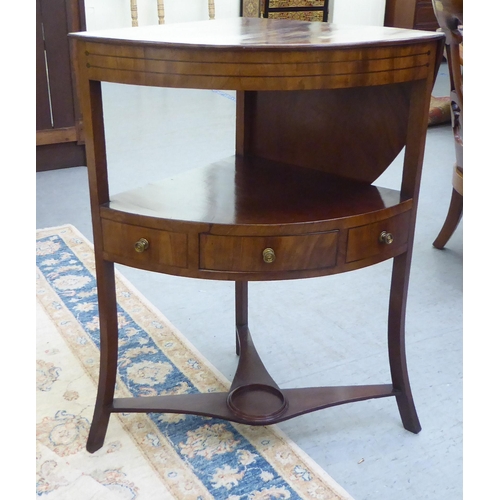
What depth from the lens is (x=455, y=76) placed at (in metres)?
2.12

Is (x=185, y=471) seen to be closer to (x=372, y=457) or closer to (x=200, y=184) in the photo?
(x=372, y=457)

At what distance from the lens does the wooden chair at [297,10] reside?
22.5 feet

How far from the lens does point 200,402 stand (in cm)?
146

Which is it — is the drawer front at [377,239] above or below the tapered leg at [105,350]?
above

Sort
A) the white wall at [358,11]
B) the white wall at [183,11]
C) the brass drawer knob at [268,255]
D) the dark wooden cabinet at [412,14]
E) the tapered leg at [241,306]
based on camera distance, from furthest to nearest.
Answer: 1. the white wall at [358,11]
2. the dark wooden cabinet at [412,14]
3. the white wall at [183,11]
4. the tapered leg at [241,306]
5. the brass drawer knob at [268,255]

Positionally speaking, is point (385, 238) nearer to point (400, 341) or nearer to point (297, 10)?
point (400, 341)

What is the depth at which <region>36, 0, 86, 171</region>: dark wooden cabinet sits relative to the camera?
3.25m

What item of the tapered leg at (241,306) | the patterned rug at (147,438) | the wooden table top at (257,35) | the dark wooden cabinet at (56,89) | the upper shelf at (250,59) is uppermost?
the wooden table top at (257,35)

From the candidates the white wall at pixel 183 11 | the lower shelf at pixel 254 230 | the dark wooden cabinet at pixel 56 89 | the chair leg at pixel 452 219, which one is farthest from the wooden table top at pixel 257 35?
the white wall at pixel 183 11

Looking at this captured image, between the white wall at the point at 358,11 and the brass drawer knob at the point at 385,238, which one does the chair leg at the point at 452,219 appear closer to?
the brass drawer knob at the point at 385,238

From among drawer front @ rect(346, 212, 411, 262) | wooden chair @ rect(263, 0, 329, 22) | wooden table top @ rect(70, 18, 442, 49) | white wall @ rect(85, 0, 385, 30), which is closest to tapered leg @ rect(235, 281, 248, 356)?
drawer front @ rect(346, 212, 411, 262)

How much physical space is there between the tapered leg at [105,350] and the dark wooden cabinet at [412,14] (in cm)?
677

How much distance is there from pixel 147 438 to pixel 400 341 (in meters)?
0.62

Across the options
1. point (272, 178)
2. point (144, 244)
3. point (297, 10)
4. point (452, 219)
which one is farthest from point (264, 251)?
point (297, 10)
